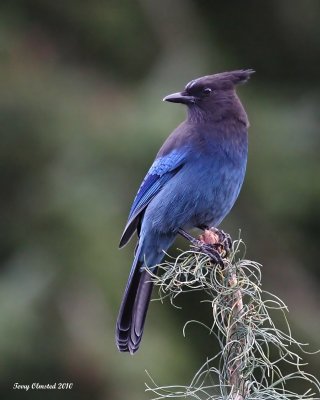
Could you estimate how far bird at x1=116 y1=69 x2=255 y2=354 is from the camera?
16.2ft

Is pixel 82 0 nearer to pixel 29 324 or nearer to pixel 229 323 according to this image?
pixel 29 324

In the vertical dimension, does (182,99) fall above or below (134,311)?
above

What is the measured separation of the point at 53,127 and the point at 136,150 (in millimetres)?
1021

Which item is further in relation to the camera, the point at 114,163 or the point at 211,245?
the point at 114,163

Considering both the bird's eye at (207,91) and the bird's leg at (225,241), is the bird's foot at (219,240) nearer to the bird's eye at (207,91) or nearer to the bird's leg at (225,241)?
the bird's leg at (225,241)

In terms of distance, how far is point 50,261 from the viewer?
7.83 meters

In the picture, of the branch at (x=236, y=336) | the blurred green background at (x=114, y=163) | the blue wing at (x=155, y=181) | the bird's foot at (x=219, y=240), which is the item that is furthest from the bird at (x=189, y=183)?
the blurred green background at (x=114, y=163)

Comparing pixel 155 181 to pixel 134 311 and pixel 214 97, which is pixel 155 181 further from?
pixel 134 311

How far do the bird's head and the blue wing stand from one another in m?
0.28

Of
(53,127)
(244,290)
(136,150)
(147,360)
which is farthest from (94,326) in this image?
(244,290)

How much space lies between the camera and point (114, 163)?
839 centimetres

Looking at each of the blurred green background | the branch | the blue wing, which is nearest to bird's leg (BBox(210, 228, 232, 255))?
the branch

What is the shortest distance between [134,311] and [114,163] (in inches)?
144

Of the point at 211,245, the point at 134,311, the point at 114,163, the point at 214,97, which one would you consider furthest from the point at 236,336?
the point at 114,163
